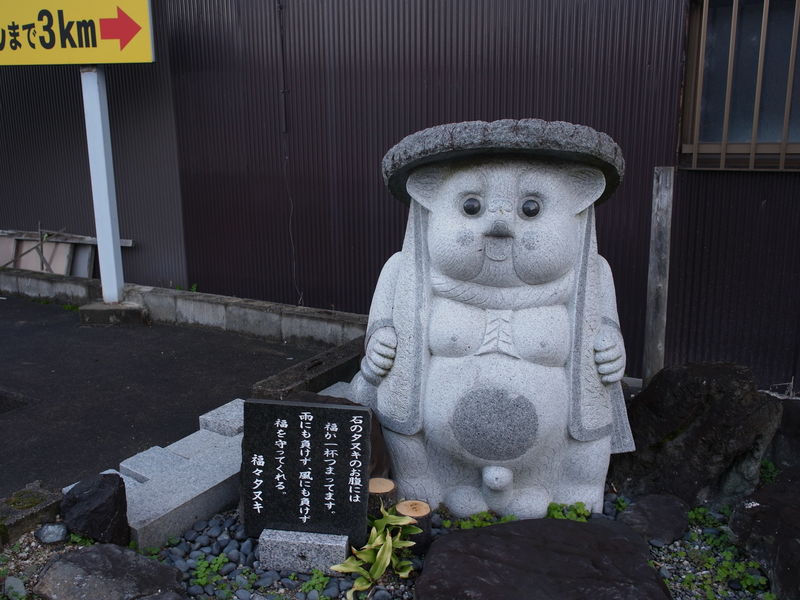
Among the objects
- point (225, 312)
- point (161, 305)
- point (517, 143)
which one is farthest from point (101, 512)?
point (161, 305)

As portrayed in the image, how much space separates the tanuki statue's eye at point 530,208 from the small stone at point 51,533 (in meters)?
3.11

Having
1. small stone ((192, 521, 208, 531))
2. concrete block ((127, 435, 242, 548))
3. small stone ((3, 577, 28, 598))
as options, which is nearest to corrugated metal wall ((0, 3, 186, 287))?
concrete block ((127, 435, 242, 548))

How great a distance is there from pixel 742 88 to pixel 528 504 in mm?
3915

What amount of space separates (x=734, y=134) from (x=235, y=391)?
499 cm

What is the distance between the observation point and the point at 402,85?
7.11 metres

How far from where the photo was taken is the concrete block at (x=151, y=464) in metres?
4.65

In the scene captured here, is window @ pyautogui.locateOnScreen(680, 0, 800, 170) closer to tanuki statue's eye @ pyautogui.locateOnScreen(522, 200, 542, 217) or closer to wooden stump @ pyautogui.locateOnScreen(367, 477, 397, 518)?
tanuki statue's eye @ pyautogui.locateOnScreen(522, 200, 542, 217)

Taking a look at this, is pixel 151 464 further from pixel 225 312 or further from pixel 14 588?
pixel 225 312

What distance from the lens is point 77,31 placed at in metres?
7.96

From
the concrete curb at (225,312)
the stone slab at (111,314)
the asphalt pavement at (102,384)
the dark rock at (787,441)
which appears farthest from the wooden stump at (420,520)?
the stone slab at (111,314)

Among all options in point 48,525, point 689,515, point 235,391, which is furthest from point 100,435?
point 689,515

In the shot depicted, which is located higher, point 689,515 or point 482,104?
point 482,104

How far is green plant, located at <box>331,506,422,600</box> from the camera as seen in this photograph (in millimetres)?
3666

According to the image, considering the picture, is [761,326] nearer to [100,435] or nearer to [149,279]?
[100,435]
